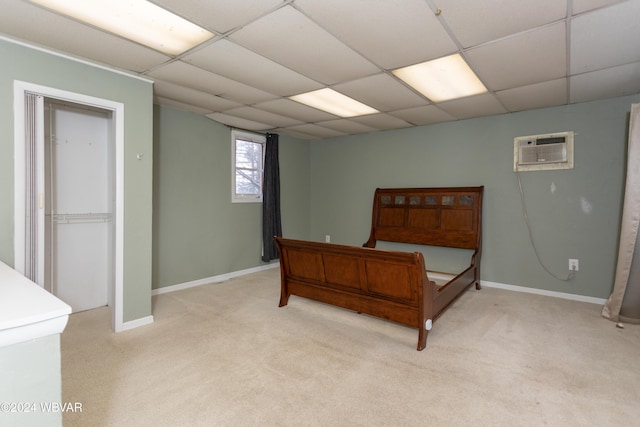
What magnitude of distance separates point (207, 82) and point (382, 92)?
180cm

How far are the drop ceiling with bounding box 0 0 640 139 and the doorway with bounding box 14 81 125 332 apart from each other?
57 centimetres

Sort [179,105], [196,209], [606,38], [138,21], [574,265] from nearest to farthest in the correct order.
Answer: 1. [138,21]
2. [606,38]
3. [574,265]
4. [179,105]
5. [196,209]

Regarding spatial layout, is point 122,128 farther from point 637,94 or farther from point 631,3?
point 637,94

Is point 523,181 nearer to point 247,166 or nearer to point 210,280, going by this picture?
point 247,166

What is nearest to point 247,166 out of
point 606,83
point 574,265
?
point 606,83

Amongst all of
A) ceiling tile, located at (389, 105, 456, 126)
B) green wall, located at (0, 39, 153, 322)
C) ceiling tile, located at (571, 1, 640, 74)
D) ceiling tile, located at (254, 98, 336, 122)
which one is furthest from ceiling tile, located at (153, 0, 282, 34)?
ceiling tile, located at (389, 105, 456, 126)

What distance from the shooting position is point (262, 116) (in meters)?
4.36

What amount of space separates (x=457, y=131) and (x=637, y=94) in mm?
1847

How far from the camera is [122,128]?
9.41ft

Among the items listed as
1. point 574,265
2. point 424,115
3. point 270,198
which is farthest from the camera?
point 270,198

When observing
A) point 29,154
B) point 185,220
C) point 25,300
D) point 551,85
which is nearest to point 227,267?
point 185,220

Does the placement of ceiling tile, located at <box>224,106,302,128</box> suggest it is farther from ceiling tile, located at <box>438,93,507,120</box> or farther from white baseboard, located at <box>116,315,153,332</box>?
white baseboard, located at <box>116,315,153,332</box>

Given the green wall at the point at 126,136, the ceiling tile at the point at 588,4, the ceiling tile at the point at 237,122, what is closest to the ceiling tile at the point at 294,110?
the ceiling tile at the point at 237,122

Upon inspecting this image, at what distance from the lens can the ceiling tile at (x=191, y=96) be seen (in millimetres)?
3264
